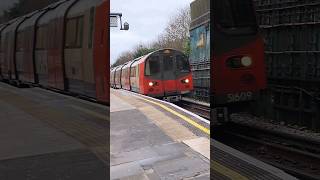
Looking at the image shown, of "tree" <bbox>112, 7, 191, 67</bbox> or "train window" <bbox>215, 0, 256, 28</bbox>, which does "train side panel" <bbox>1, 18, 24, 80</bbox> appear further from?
"train window" <bbox>215, 0, 256, 28</bbox>

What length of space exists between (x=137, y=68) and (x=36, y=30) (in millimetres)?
477

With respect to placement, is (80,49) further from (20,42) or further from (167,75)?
(20,42)

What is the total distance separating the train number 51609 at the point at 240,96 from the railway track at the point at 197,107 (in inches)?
2.9

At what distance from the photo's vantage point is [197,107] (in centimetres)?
123

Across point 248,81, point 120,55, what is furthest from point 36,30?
point 248,81

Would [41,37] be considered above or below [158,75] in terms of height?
above

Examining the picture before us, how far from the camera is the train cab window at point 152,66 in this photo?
1.32m

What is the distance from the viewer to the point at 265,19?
3.93ft

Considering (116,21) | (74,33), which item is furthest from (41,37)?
(116,21)

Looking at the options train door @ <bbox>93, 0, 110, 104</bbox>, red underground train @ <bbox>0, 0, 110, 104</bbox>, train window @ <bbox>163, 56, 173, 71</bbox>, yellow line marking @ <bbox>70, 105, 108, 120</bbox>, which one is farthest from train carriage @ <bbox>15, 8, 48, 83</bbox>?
train window @ <bbox>163, 56, 173, 71</bbox>

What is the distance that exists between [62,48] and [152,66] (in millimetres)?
338

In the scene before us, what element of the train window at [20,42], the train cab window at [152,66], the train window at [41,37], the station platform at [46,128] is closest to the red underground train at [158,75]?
the train cab window at [152,66]

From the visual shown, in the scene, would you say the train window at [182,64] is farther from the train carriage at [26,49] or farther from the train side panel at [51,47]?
the train carriage at [26,49]

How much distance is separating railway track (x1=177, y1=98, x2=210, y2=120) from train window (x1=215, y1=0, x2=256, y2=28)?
0.81 ft
